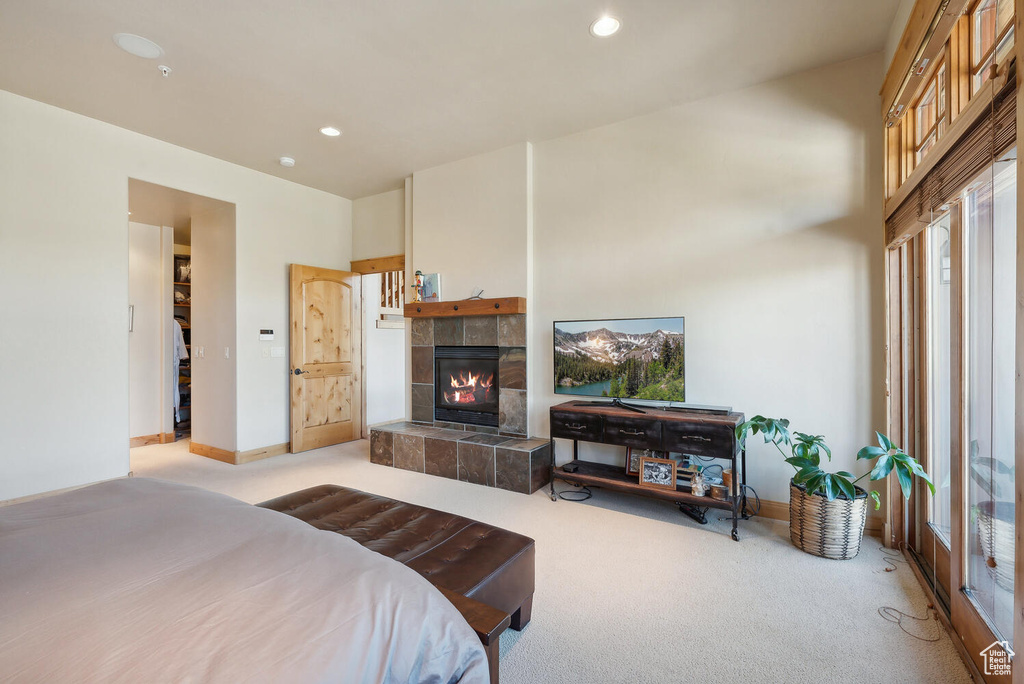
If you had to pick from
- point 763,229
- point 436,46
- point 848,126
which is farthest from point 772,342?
point 436,46

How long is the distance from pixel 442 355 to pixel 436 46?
105 inches

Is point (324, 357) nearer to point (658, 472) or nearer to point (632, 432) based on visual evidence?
point (632, 432)

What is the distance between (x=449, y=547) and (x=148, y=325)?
5514 millimetres

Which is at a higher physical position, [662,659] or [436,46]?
[436,46]

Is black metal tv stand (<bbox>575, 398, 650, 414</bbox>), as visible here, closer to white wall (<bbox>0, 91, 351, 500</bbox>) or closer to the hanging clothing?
white wall (<bbox>0, 91, 351, 500</bbox>)

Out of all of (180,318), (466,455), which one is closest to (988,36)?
(466,455)

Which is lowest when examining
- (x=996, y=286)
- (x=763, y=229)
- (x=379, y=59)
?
(x=996, y=286)

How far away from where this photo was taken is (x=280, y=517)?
150 cm

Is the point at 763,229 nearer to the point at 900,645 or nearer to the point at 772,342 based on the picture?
the point at 772,342

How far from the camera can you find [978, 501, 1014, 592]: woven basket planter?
142 cm

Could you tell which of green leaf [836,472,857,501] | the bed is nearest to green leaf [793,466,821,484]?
green leaf [836,472,857,501]

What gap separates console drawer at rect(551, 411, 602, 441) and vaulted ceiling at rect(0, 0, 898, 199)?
7.63 feet

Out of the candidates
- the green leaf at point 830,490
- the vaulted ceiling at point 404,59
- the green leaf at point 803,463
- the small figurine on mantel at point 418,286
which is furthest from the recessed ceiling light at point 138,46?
the green leaf at point 830,490

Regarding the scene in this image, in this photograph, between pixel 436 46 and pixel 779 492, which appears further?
pixel 779 492
